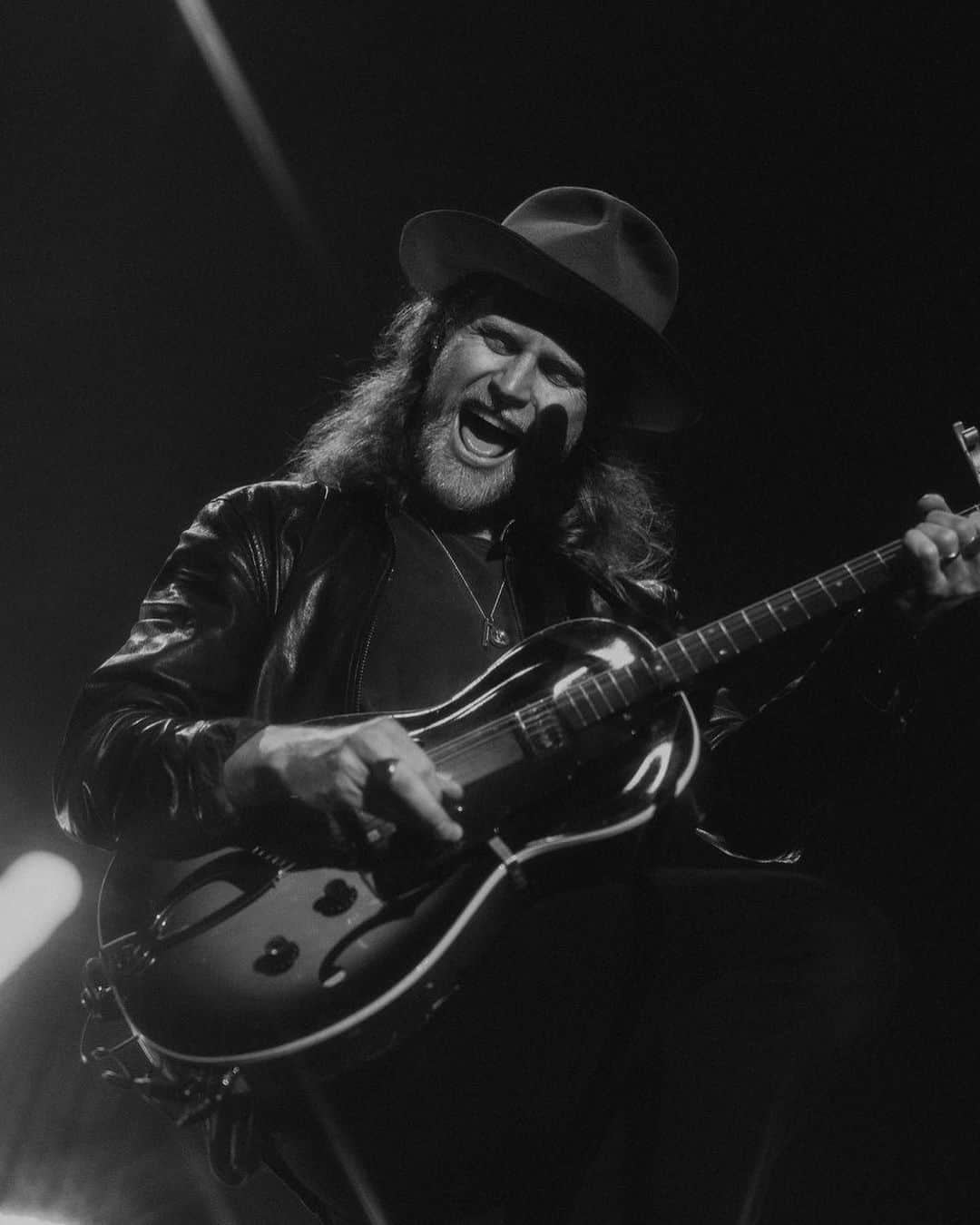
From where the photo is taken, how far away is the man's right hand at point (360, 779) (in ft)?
4.45

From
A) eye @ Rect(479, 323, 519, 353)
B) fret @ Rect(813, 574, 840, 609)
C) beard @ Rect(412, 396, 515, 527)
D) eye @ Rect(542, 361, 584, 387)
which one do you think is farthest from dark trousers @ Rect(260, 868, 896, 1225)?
eye @ Rect(479, 323, 519, 353)

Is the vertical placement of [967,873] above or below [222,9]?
below

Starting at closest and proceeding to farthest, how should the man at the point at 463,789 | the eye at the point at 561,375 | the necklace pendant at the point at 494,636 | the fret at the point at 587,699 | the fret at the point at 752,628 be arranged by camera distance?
1. the man at the point at 463,789
2. the fret at the point at 587,699
3. the fret at the point at 752,628
4. the necklace pendant at the point at 494,636
5. the eye at the point at 561,375

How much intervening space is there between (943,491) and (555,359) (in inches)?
64.0

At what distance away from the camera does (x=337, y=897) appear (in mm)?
1507

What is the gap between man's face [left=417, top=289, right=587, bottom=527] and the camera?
2.56m

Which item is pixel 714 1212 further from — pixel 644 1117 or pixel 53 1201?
pixel 53 1201

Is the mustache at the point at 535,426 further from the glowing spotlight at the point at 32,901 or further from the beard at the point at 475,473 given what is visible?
the glowing spotlight at the point at 32,901

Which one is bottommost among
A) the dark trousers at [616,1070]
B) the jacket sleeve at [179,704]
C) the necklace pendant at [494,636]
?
the dark trousers at [616,1070]

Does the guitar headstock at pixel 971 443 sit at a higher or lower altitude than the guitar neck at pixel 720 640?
higher

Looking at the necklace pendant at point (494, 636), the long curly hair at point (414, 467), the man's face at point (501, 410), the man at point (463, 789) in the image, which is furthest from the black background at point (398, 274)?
the necklace pendant at point (494, 636)

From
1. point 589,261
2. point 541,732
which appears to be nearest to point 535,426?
point 589,261

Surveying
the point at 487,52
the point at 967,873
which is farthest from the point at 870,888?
the point at 487,52

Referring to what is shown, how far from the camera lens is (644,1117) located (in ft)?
5.88
